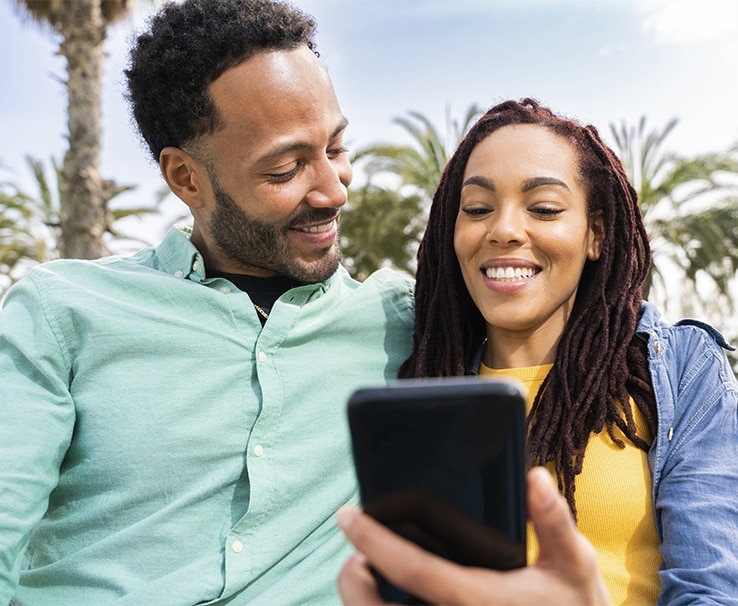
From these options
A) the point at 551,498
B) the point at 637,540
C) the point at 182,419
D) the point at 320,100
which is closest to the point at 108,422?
the point at 182,419

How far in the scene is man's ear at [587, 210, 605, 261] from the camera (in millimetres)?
2506

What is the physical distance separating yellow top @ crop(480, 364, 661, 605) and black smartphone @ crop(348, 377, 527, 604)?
113 centimetres

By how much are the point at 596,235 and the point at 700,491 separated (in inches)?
32.3

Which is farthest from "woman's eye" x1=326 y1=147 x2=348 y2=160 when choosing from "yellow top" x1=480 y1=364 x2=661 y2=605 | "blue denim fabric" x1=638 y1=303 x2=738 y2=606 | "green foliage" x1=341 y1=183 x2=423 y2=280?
"green foliage" x1=341 y1=183 x2=423 y2=280

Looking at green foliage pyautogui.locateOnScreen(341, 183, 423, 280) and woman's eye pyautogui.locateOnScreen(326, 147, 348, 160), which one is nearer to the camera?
woman's eye pyautogui.locateOnScreen(326, 147, 348, 160)

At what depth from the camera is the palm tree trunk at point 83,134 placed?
9344 mm

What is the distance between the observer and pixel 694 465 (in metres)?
2.10

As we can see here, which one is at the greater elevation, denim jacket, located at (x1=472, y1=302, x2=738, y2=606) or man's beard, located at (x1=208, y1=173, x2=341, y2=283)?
man's beard, located at (x1=208, y1=173, x2=341, y2=283)

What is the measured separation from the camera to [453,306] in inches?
103

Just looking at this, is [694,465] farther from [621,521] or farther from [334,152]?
[334,152]

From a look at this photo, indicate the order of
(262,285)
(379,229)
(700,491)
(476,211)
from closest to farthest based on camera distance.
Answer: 1. (700,491)
2. (476,211)
3. (262,285)
4. (379,229)

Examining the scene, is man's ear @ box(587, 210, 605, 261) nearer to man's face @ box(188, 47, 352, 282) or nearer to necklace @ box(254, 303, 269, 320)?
man's face @ box(188, 47, 352, 282)

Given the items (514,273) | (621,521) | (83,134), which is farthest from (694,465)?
(83,134)

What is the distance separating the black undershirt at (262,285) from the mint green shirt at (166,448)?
0.67ft
